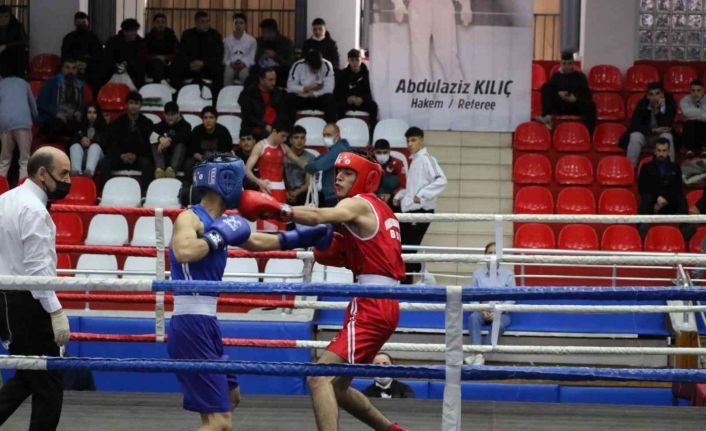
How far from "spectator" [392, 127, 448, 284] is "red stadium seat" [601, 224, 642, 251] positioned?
1.69 metres

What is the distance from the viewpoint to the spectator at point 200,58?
13.1 meters

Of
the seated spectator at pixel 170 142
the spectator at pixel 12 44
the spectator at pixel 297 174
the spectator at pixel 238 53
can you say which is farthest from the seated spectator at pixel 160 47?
the spectator at pixel 297 174

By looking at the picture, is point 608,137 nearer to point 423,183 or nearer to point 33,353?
point 423,183

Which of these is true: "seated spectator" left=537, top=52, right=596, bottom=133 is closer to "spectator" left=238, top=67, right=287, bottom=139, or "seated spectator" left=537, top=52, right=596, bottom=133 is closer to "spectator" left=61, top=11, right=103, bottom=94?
"spectator" left=238, top=67, right=287, bottom=139

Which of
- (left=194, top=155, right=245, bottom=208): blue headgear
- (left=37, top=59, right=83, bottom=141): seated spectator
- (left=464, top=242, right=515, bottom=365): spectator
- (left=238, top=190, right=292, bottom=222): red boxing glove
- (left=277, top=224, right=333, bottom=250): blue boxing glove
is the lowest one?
(left=464, top=242, right=515, bottom=365): spectator

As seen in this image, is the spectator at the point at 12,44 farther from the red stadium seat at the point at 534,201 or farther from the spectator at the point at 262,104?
the red stadium seat at the point at 534,201

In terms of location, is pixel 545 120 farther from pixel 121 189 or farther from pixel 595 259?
pixel 595 259

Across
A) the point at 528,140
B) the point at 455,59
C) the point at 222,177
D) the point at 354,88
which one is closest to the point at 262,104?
the point at 354,88

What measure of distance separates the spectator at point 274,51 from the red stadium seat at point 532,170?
279cm

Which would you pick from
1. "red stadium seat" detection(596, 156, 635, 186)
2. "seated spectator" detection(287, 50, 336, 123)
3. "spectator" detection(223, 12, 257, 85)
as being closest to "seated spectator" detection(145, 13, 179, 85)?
"spectator" detection(223, 12, 257, 85)

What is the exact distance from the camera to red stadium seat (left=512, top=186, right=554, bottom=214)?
11336 mm

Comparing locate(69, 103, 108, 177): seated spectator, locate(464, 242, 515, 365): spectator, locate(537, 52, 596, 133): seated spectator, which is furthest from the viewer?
locate(537, 52, 596, 133): seated spectator

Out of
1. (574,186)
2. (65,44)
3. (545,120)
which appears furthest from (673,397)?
(65,44)

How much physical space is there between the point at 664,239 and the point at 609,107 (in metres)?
2.70
